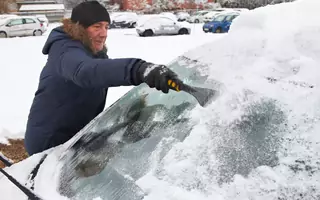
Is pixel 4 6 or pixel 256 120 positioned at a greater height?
pixel 256 120

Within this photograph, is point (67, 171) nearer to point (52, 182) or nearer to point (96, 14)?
point (52, 182)

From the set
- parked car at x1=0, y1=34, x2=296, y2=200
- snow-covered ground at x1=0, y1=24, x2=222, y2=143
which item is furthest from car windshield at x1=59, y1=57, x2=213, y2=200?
snow-covered ground at x1=0, y1=24, x2=222, y2=143

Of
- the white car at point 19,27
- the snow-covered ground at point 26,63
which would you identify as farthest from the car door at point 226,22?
the white car at point 19,27

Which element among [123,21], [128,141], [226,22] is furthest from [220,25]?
[128,141]

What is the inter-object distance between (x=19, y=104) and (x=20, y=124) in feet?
4.16

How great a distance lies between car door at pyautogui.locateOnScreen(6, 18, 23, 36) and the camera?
23.2 metres

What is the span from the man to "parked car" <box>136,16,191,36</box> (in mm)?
21097

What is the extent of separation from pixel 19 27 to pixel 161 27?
7.80 metres

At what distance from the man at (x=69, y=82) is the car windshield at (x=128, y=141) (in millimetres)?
185

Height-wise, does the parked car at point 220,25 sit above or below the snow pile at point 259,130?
below

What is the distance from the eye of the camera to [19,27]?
76.8ft

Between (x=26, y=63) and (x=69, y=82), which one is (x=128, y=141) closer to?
(x=69, y=82)

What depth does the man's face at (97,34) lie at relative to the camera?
7.44 ft

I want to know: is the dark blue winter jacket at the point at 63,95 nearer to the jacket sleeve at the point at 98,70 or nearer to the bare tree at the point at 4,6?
the jacket sleeve at the point at 98,70
